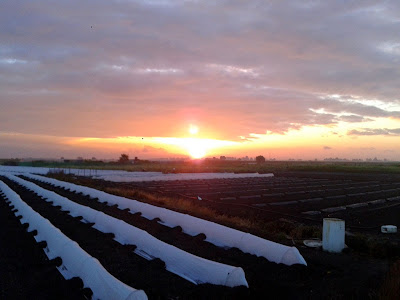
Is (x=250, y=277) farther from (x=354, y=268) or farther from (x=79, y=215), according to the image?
(x=79, y=215)

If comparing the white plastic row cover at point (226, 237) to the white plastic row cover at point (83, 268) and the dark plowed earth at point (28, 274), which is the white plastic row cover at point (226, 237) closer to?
the white plastic row cover at point (83, 268)

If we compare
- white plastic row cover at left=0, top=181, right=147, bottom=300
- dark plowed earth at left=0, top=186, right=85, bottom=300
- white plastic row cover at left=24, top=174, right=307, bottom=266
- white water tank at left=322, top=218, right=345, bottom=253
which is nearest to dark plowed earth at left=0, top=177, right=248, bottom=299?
white plastic row cover at left=0, top=181, right=147, bottom=300

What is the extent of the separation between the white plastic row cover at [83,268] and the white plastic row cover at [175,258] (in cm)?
159

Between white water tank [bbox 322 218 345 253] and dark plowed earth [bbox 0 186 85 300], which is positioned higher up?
white water tank [bbox 322 218 345 253]

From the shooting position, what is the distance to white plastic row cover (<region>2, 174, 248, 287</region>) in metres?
6.29

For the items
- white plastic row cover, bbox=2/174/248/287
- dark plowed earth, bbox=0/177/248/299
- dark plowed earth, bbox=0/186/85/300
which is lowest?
dark plowed earth, bbox=0/186/85/300

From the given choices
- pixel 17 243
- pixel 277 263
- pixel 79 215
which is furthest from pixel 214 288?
pixel 79 215

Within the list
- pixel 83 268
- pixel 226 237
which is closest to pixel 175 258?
pixel 83 268

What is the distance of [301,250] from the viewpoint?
29.8ft

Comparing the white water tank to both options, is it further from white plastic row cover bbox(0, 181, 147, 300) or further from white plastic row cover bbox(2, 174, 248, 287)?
white plastic row cover bbox(0, 181, 147, 300)

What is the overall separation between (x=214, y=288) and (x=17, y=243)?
5770mm

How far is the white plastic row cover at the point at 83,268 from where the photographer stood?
5418 mm

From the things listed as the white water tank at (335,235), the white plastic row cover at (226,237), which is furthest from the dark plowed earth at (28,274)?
the white water tank at (335,235)

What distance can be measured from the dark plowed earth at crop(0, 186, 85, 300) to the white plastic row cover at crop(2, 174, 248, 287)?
194 centimetres
